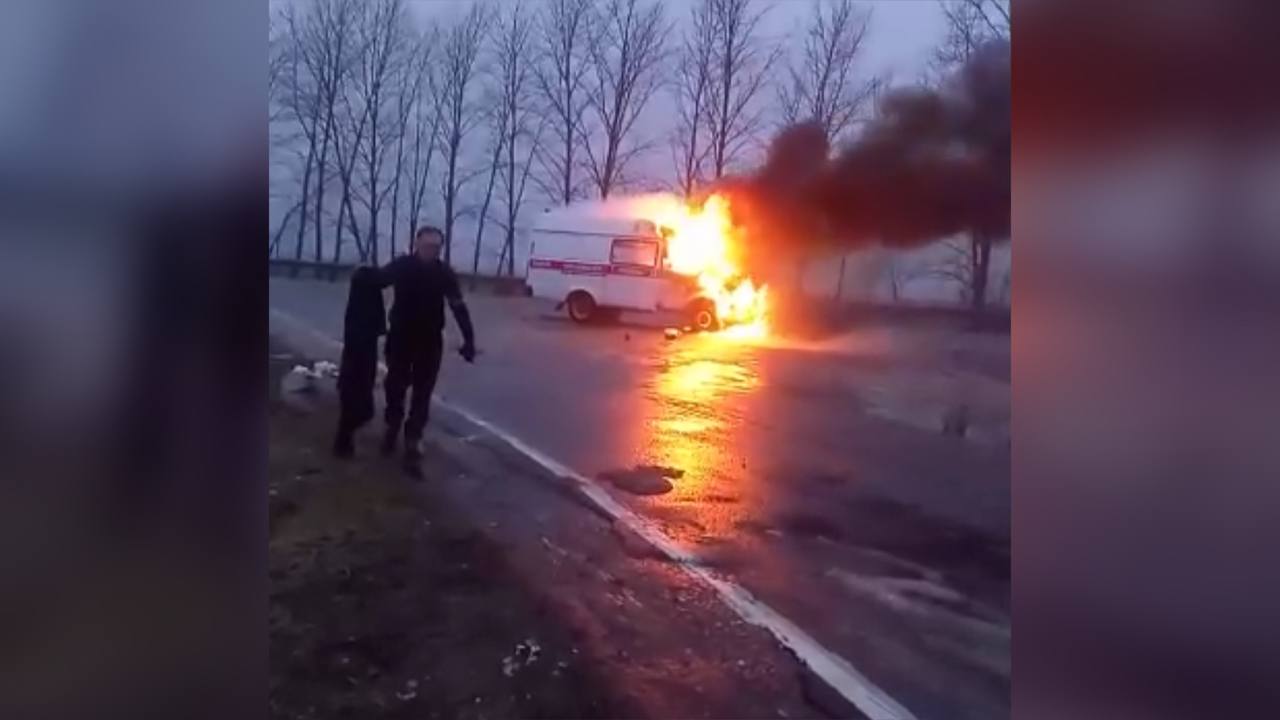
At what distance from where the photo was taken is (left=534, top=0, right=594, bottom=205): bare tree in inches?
65.3

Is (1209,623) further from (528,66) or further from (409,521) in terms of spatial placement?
(528,66)

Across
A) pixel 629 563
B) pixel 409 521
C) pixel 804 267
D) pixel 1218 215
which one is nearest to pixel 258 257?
pixel 409 521

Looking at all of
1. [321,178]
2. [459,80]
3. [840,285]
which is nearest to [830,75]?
[840,285]

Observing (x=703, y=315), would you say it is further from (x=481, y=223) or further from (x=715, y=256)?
(x=481, y=223)

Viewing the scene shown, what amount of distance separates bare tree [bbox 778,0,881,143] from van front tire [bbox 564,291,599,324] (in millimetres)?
393

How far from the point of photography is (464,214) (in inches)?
64.6

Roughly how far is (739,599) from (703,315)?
42cm

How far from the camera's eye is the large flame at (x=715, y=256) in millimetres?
1679

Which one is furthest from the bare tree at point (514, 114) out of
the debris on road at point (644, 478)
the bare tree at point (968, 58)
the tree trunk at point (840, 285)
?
the bare tree at point (968, 58)

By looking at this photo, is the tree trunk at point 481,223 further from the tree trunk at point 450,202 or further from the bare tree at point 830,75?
the bare tree at point 830,75

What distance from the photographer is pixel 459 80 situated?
1657 millimetres

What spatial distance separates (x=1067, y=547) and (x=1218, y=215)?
1.65 ft

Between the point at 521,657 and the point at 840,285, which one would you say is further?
the point at 840,285

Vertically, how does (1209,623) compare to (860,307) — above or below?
below
